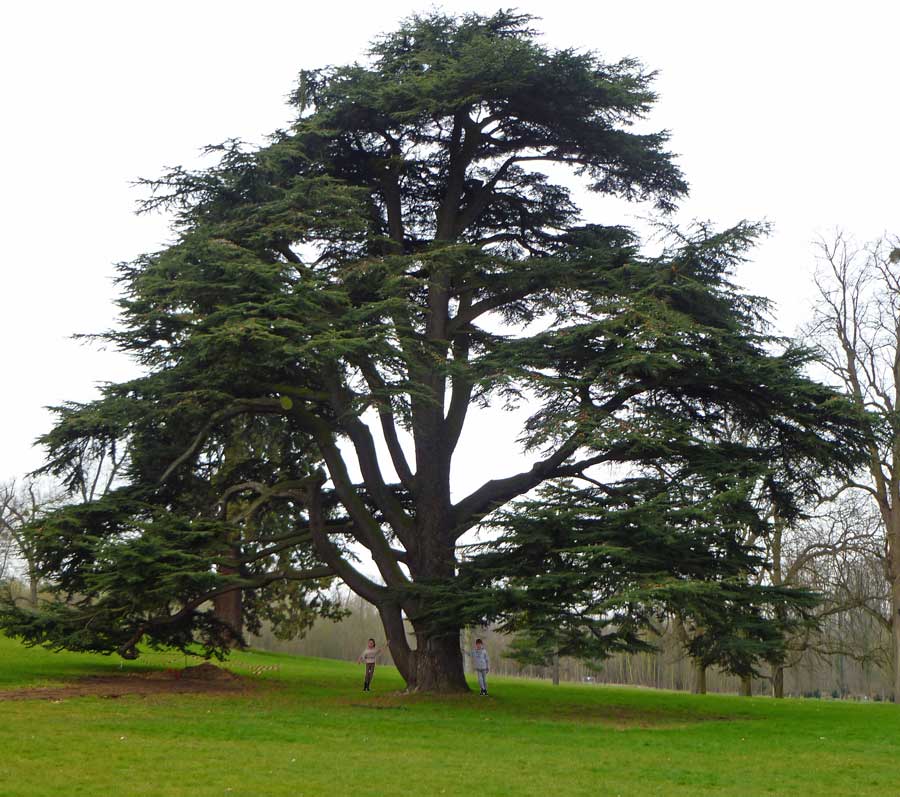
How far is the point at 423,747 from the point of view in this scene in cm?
1252

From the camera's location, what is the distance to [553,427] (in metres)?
17.4

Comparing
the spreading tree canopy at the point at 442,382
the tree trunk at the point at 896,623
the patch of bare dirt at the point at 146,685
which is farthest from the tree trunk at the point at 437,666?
the tree trunk at the point at 896,623

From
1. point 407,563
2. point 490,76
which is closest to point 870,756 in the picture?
point 407,563

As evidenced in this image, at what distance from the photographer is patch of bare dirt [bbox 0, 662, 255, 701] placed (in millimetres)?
17348

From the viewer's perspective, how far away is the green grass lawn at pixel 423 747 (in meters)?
9.66

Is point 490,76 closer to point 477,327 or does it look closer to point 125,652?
point 477,327

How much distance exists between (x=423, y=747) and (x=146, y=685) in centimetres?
935

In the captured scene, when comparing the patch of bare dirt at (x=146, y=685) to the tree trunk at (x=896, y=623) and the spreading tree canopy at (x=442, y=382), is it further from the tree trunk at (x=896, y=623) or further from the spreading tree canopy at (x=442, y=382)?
the tree trunk at (x=896, y=623)

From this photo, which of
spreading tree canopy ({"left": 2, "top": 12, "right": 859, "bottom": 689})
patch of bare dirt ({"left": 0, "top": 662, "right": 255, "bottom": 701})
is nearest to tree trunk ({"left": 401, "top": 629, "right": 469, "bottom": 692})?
spreading tree canopy ({"left": 2, "top": 12, "right": 859, "bottom": 689})

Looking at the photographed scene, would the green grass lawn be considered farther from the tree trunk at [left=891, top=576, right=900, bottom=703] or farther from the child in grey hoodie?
the tree trunk at [left=891, top=576, right=900, bottom=703]

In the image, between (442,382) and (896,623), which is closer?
(442,382)

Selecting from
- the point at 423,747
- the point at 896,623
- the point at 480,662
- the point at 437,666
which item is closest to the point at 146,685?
the point at 437,666

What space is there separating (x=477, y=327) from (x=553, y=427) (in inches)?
214

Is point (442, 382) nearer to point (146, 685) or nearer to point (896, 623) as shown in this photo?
point (146, 685)
